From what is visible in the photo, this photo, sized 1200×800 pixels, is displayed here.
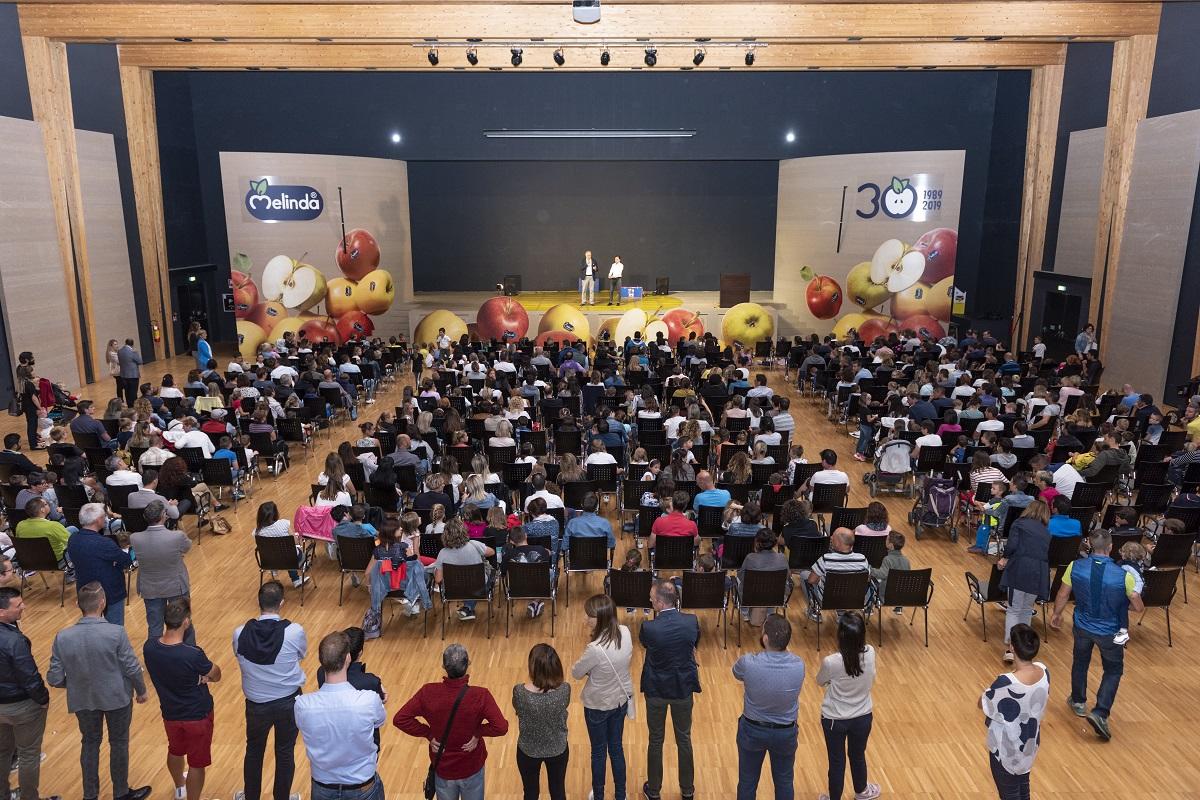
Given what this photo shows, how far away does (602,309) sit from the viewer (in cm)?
2331

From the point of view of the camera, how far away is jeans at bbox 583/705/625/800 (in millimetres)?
4855

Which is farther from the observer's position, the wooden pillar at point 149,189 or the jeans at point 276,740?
the wooden pillar at point 149,189

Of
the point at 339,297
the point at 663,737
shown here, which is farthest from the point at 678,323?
the point at 663,737

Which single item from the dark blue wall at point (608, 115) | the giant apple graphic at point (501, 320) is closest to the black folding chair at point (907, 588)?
the giant apple graphic at point (501, 320)

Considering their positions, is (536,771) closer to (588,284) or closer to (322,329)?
(322,329)

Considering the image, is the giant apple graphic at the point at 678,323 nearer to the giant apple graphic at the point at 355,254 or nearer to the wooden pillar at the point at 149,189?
the giant apple graphic at the point at 355,254

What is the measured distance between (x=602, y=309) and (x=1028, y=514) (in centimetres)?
1702

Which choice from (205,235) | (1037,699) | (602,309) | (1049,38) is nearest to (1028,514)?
(1037,699)

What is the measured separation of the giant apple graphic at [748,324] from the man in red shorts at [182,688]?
17.7 metres

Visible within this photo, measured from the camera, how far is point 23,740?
4.98 m

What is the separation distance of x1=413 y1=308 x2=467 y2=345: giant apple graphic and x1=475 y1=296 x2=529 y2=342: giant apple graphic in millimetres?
568

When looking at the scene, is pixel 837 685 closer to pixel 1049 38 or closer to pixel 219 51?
pixel 1049 38

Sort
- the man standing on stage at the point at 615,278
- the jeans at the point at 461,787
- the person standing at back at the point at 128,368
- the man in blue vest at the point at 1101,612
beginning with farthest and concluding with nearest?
1. the man standing on stage at the point at 615,278
2. the person standing at back at the point at 128,368
3. the man in blue vest at the point at 1101,612
4. the jeans at the point at 461,787

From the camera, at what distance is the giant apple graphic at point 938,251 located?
2125cm
